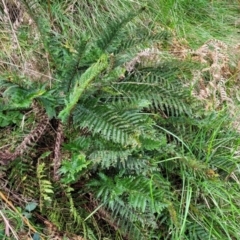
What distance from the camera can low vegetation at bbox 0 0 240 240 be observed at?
1938mm

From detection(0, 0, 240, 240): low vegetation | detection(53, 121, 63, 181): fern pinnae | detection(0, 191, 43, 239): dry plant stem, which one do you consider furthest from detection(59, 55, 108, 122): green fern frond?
detection(0, 191, 43, 239): dry plant stem

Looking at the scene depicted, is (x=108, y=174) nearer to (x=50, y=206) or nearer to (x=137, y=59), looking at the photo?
(x=50, y=206)

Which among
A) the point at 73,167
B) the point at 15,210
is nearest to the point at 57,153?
the point at 73,167

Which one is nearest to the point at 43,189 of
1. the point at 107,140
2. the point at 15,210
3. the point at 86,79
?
the point at 15,210

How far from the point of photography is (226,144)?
233 cm

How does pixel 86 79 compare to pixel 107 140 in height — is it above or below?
above

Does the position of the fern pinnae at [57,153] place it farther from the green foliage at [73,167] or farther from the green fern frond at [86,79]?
the green fern frond at [86,79]

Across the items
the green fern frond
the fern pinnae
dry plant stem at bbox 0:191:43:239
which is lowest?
dry plant stem at bbox 0:191:43:239

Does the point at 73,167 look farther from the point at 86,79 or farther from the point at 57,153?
the point at 86,79

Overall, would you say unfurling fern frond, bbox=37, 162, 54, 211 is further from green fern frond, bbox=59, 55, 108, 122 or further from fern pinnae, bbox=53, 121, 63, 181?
green fern frond, bbox=59, 55, 108, 122

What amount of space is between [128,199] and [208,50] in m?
1.13

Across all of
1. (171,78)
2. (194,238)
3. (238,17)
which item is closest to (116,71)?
(171,78)

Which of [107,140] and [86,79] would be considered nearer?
[86,79]

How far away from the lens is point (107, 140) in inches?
78.2
